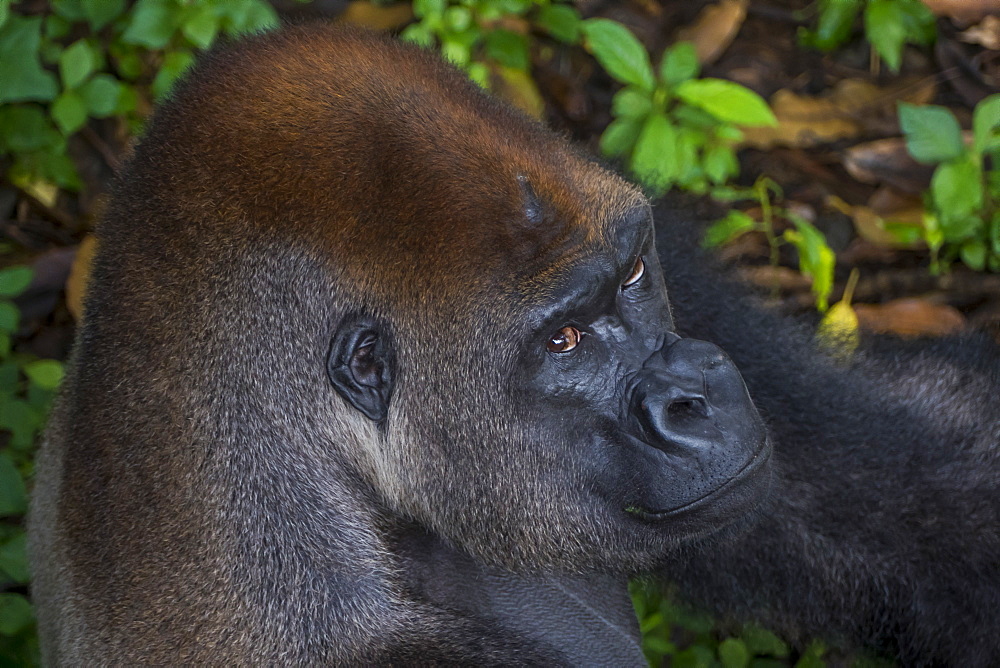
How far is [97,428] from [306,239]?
2.12 ft

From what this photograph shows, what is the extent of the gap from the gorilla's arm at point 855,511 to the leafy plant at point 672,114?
96 centimetres

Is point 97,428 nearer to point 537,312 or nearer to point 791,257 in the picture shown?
point 537,312

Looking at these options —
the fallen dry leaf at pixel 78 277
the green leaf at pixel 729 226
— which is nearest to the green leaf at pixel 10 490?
the fallen dry leaf at pixel 78 277

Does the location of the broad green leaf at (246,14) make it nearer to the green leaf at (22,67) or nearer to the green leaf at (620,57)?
the green leaf at (22,67)

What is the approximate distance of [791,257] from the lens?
4.59 meters

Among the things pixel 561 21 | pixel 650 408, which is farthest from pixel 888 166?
pixel 650 408

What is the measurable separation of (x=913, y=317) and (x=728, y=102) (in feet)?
3.43

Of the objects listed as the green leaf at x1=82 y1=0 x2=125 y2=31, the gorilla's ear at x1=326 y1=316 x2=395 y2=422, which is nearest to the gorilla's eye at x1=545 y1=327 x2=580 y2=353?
the gorilla's ear at x1=326 y1=316 x2=395 y2=422

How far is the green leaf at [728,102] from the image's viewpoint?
13.4ft

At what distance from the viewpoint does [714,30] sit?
511 cm

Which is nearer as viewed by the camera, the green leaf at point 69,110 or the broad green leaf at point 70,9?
the green leaf at point 69,110

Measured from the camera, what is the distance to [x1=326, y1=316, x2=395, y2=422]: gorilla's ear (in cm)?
244

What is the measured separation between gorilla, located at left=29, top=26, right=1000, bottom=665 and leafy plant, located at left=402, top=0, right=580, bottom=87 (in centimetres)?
165

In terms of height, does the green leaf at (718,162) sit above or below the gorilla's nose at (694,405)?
below
